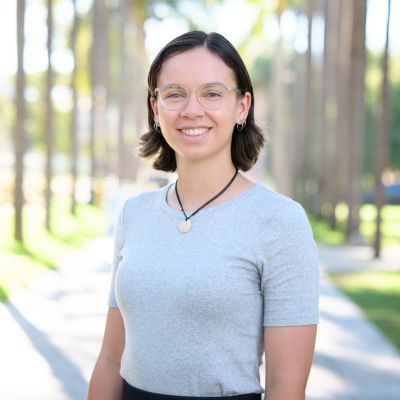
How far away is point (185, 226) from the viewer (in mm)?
2387

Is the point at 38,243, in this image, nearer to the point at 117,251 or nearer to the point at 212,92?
the point at 117,251

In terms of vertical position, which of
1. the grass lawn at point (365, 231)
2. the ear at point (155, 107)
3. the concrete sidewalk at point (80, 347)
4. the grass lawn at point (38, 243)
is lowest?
the grass lawn at point (365, 231)

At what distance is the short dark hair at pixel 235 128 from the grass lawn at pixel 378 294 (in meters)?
5.48

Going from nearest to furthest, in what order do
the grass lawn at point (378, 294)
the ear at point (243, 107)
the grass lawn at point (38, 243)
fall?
the ear at point (243, 107) < the grass lawn at point (378, 294) < the grass lawn at point (38, 243)

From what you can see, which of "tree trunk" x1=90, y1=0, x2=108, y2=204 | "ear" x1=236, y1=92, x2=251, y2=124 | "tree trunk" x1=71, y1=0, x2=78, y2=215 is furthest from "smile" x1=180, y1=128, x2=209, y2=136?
"tree trunk" x1=90, y1=0, x2=108, y2=204

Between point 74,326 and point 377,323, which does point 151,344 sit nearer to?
point 74,326

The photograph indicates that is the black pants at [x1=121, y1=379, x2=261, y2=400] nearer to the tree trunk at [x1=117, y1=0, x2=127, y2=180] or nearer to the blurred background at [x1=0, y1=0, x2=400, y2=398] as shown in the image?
the blurred background at [x1=0, y1=0, x2=400, y2=398]

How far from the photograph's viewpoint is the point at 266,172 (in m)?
70.3

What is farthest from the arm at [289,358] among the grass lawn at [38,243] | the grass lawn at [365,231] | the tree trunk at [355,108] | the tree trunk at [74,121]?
the tree trunk at [74,121]

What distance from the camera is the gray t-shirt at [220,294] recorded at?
2.24 m

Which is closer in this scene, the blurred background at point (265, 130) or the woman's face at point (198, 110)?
the woman's face at point (198, 110)

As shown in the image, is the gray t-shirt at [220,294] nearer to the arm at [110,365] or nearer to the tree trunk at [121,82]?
the arm at [110,365]

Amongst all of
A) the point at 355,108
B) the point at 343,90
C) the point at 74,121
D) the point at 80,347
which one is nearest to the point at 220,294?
the point at 80,347

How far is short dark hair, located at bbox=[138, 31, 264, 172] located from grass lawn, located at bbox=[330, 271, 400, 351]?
5481 millimetres
